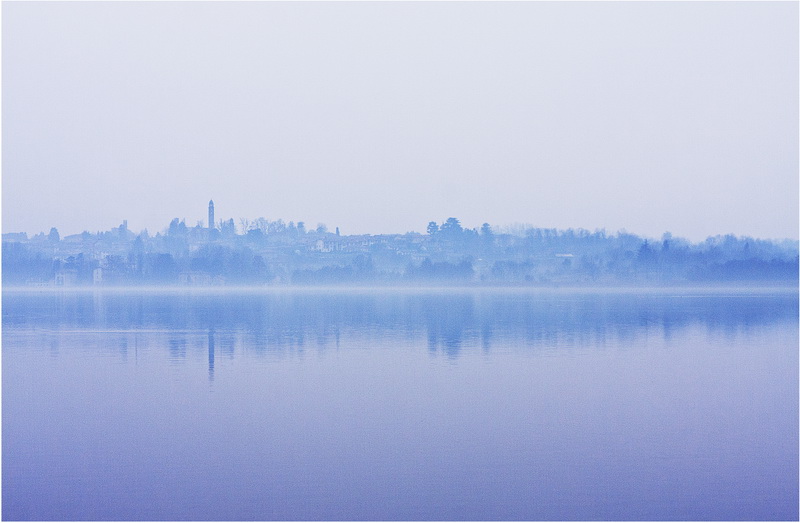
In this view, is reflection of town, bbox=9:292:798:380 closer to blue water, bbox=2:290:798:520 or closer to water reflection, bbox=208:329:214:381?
water reflection, bbox=208:329:214:381

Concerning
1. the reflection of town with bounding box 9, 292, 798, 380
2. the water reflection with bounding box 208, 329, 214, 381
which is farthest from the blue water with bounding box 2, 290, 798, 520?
the reflection of town with bounding box 9, 292, 798, 380

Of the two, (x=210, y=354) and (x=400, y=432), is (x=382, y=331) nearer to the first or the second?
(x=210, y=354)

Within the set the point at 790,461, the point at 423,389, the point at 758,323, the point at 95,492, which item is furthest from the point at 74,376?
the point at 758,323

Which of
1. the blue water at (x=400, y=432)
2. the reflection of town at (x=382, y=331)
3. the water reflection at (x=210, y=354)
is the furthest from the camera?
the reflection of town at (x=382, y=331)

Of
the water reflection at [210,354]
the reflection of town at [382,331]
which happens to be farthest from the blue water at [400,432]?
the reflection of town at [382,331]

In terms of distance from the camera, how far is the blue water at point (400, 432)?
1050 cm

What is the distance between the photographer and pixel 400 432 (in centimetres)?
1413

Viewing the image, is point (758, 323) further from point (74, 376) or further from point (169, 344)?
point (74, 376)

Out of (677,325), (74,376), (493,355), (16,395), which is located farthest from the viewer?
(677,325)

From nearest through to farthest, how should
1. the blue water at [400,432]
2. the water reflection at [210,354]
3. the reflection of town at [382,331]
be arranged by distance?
the blue water at [400,432] < the water reflection at [210,354] < the reflection of town at [382,331]

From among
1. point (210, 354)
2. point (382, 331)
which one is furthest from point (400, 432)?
point (382, 331)

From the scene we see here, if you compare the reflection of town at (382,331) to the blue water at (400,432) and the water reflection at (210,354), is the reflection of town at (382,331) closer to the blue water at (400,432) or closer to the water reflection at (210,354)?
the water reflection at (210,354)

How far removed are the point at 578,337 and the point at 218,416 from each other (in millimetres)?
18427

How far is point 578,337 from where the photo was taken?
31047 mm
